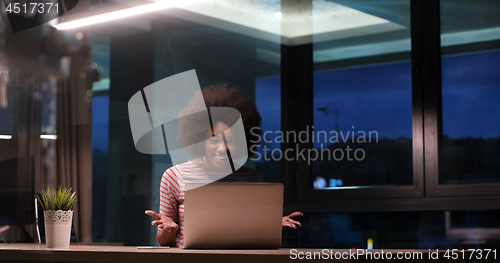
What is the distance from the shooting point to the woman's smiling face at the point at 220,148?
222 centimetres

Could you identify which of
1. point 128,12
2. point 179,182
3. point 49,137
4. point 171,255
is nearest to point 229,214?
point 171,255

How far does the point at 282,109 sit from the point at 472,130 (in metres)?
1.39

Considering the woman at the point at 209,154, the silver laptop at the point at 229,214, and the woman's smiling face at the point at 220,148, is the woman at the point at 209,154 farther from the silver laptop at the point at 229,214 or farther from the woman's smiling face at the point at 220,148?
the silver laptop at the point at 229,214

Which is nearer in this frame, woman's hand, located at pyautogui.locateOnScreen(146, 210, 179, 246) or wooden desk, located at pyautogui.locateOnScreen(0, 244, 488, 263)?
wooden desk, located at pyautogui.locateOnScreen(0, 244, 488, 263)

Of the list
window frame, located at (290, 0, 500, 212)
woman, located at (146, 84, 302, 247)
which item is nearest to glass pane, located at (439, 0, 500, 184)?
window frame, located at (290, 0, 500, 212)

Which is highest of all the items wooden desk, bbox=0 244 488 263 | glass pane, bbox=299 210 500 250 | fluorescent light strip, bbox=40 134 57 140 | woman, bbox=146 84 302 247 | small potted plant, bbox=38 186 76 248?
fluorescent light strip, bbox=40 134 57 140

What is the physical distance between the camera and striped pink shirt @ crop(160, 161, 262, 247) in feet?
7.00

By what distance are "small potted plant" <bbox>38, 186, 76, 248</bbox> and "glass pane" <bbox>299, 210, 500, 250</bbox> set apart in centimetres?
235

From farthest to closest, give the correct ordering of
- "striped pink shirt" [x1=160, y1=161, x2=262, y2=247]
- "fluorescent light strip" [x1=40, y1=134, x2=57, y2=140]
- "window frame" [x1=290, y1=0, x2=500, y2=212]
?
"fluorescent light strip" [x1=40, y1=134, x2=57, y2=140] < "window frame" [x1=290, y1=0, x2=500, y2=212] < "striped pink shirt" [x1=160, y1=161, x2=262, y2=247]

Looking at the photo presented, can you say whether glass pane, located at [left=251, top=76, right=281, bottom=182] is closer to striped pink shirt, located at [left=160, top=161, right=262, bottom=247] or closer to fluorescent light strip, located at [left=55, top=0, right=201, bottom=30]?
fluorescent light strip, located at [left=55, top=0, right=201, bottom=30]

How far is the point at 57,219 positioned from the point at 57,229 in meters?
0.04

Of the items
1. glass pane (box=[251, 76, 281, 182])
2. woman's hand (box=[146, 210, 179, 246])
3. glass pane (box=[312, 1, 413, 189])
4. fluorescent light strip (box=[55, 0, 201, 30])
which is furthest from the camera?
glass pane (box=[251, 76, 281, 182])

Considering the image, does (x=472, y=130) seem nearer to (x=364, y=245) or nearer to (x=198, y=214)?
(x=364, y=245)

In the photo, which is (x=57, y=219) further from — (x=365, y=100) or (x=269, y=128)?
(x=365, y=100)
